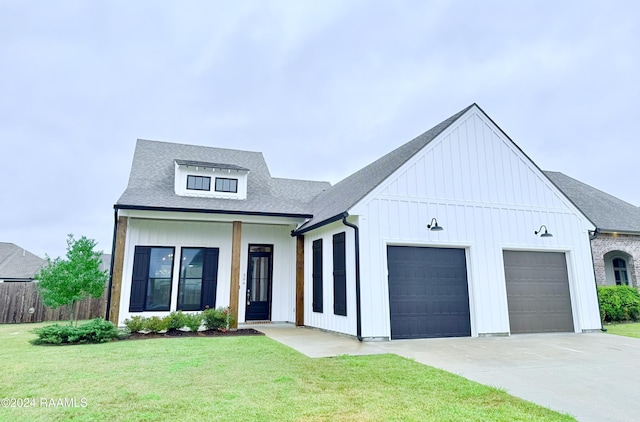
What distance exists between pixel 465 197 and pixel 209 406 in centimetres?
820

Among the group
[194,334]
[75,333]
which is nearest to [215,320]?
[194,334]

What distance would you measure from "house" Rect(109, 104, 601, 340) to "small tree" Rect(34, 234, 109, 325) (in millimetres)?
822

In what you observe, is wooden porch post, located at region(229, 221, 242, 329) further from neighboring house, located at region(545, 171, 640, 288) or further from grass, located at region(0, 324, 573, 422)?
neighboring house, located at region(545, 171, 640, 288)

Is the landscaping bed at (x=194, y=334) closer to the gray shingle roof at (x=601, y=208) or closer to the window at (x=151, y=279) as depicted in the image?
the window at (x=151, y=279)

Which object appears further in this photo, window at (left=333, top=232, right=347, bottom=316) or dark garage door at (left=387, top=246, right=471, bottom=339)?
window at (left=333, top=232, right=347, bottom=316)

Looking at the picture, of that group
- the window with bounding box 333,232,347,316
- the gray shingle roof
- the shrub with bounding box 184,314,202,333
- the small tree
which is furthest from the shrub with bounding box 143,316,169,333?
the gray shingle roof

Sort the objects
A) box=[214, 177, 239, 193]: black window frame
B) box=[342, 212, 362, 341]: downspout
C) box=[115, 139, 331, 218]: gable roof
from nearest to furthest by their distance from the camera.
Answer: box=[342, 212, 362, 341]: downspout, box=[115, 139, 331, 218]: gable roof, box=[214, 177, 239, 193]: black window frame

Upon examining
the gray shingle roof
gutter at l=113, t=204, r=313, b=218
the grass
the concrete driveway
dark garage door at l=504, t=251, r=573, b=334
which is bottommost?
the concrete driveway

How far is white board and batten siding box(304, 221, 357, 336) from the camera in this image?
28.2 ft

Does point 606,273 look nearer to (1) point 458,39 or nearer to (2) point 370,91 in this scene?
(1) point 458,39

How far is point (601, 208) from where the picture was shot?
15266 mm

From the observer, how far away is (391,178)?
29.6 feet

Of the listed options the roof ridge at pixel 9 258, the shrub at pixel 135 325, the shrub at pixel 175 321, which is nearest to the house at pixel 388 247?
the shrub at pixel 135 325

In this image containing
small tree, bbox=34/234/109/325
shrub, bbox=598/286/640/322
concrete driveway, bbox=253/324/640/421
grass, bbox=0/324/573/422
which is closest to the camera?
grass, bbox=0/324/573/422
